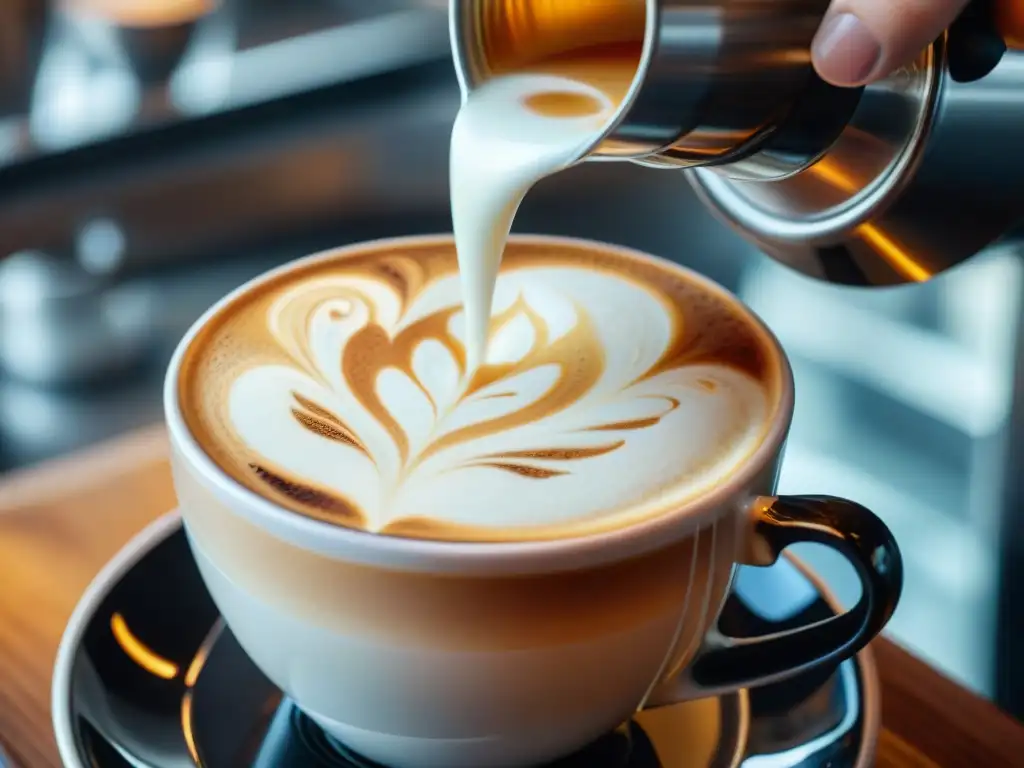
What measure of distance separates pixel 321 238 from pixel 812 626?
4.15ft

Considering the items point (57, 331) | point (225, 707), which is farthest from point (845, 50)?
point (57, 331)

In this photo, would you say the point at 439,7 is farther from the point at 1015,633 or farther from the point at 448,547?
the point at 448,547

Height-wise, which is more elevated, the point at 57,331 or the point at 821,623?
the point at 821,623

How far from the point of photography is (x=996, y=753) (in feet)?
1.98

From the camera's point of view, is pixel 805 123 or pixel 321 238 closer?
pixel 805 123

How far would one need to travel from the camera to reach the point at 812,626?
0.54 metres

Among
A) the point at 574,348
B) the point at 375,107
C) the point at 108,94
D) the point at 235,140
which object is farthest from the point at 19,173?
the point at 574,348

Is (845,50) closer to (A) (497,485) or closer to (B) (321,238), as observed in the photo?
(A) (497,485)

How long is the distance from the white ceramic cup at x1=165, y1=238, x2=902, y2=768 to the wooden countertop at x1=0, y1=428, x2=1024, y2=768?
0.13 m

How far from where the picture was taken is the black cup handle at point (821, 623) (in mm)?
500

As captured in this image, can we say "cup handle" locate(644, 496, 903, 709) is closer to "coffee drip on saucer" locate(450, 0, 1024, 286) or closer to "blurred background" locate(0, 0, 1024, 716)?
"coffee drip on saucer" locate(450, 0, 1024, 286)

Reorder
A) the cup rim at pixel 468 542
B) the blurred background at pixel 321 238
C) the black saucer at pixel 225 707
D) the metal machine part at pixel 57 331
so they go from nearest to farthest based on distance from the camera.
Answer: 1. the cup rim at pixel 468 542
2. the black saucer at pixel 225 707
3. the blurred background at pixel 321 238
4. the metal machine part at pixel 57 331

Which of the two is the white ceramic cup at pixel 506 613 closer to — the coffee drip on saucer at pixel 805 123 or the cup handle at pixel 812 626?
the cup handle at pixel 812 626

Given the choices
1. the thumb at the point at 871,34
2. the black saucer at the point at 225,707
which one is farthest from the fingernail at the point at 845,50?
the black saucer at the point at 225,707
